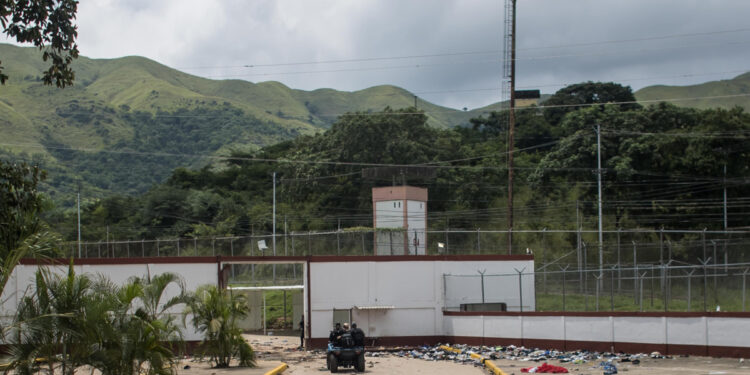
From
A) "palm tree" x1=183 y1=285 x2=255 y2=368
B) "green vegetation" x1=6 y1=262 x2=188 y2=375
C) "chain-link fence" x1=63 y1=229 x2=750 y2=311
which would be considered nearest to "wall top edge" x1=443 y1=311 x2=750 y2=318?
"chain-link fence" x1=63 y1=229 x2=750 y2=311

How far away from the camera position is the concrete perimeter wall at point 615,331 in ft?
79.3

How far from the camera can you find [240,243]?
53.8 meters

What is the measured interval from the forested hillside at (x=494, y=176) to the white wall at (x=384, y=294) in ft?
85.3

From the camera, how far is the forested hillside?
61062 mm

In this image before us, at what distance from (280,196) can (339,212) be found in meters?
7.45

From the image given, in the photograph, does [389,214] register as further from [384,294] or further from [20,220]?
[20,220]

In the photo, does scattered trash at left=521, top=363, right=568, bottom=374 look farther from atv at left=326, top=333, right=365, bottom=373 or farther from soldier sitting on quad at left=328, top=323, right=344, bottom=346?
soldier sitting on quad at left=328, top=323, right=344, bottom=346

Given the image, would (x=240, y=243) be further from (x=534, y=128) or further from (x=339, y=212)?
(x=534, y=128)

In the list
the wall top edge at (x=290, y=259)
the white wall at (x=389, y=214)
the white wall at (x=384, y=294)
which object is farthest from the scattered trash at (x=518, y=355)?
the white wall at (x=389, y=214)

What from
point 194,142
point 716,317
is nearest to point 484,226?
point 716,317

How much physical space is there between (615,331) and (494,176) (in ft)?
160

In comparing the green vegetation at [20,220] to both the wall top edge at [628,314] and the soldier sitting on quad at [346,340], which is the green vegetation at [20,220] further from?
the wall top edge at [628,314]

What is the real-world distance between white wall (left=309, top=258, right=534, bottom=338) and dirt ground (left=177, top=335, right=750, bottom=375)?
2885 millimetres

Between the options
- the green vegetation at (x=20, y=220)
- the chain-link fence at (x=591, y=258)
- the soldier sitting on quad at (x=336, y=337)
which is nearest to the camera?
the green vegetation at (x=20, y=220)
